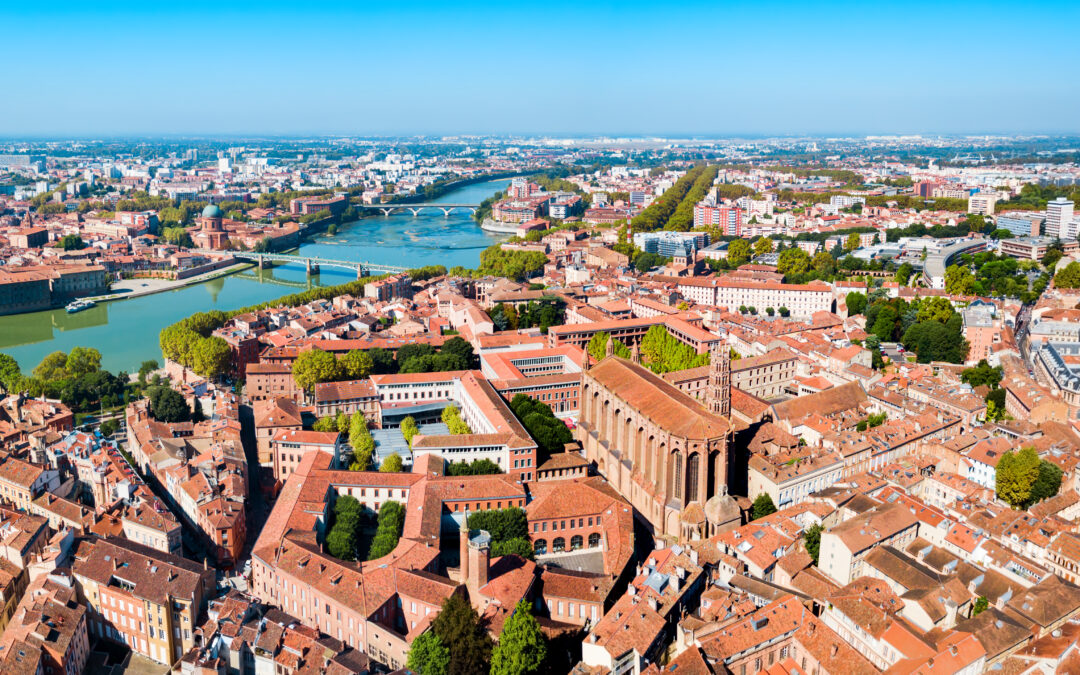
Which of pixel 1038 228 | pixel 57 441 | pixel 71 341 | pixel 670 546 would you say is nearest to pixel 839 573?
pixel 670 546

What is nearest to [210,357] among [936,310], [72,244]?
[936,310]

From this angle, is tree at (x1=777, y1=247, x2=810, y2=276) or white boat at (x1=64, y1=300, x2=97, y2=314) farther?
tree at (x1=777, y1=247, x2=810, y2=276)

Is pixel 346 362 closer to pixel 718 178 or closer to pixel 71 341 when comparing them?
pixel 71 341

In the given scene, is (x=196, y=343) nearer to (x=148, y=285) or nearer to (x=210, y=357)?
(x=210, y=357)

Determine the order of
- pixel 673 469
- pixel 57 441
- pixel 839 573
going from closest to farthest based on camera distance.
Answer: pixel 839 573
pixel 673 469
pixel 57 441

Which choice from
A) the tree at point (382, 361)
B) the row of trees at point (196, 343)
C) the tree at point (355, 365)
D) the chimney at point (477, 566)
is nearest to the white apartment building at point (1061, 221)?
the tree at point (382, 361)

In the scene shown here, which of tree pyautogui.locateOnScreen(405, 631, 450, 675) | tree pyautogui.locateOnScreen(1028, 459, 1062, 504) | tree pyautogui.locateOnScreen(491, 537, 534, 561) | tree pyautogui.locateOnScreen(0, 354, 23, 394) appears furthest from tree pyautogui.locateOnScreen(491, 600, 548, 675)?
tree pyautogui.locateOnScreen(0, 354, 23, 394)

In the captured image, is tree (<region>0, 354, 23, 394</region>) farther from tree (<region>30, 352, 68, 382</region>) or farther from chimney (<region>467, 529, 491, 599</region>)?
chimney (<region>467, 529, 491, 599</region>)
